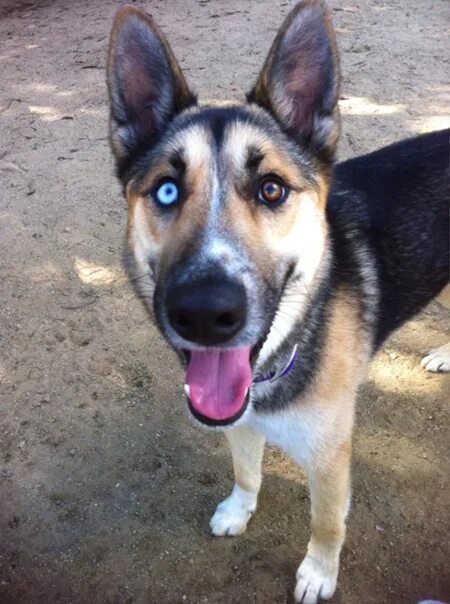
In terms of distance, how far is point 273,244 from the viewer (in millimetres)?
2043

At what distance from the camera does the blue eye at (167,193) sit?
215 centimetres

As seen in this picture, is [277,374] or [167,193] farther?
[277,374]

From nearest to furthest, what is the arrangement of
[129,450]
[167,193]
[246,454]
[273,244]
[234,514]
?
1. [273,244]
2. [167,193]
3. [246,454]
4. [234,514]
5. [129,450]

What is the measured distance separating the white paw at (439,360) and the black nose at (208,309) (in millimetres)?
2132

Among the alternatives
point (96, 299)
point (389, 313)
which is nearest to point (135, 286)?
point (389, 313)

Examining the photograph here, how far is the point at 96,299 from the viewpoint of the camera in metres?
4.09

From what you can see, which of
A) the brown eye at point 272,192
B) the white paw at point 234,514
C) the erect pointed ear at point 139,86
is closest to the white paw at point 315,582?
the white paw at point 234,514

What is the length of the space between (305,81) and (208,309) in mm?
1108

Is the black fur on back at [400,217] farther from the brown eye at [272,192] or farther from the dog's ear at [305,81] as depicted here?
the brown eye at [272,192]

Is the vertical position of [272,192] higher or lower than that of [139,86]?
lower

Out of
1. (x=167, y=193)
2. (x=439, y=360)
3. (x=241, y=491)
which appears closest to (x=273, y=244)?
(x=167, y=193)

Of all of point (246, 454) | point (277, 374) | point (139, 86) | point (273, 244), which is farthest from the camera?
point (246, 454)

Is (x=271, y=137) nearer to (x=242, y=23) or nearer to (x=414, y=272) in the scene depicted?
(x=414, y=272)

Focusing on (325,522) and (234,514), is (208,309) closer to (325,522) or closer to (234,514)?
(325,522)
